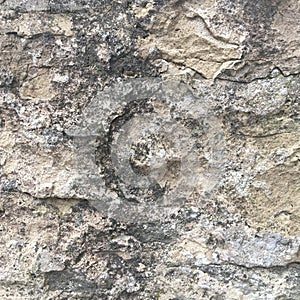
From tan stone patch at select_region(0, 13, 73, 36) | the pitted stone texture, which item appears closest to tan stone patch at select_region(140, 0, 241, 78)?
the pitted stone texture

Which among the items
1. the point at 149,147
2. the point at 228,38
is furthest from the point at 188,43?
the point at 149,147

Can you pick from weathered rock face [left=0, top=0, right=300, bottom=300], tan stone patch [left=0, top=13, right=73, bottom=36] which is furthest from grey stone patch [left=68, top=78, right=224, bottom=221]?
tan stone patch [left=0, top=13, right=73, bottom=36]

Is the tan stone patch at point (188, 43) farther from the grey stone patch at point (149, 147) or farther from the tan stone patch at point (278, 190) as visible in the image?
the tan stone patch at point (278, 190)

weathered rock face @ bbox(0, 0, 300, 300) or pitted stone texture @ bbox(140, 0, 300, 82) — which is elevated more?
pitted stone texture @ bbox(140, 0, 300, 82)

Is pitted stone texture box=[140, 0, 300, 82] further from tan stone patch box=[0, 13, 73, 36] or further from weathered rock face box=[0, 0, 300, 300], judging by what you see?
tan stone patch box=[0, 13, 73, 36]

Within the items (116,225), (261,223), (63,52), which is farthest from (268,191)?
(63,52)

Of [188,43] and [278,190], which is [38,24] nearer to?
[188,43]

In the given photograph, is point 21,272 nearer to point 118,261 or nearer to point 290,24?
Answer: point 118,261

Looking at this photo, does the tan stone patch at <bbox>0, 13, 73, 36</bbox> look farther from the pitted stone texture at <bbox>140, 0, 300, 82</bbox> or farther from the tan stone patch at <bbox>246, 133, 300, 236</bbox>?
the tan stone patch at <bbox>246, 133, 300, 236</bbox>
